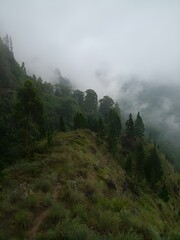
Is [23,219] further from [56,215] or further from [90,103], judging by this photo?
[90,103]

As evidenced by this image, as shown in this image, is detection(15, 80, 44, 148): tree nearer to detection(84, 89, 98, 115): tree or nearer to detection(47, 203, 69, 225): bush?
detection(47, 203, 69, 225): bush

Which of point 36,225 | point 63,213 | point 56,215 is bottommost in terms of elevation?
point 36,225

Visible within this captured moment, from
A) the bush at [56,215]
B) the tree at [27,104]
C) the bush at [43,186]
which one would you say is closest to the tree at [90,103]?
the tree at [27,104]

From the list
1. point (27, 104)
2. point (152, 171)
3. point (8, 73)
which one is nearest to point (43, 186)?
point (27, 104)

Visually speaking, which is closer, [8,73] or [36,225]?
[36,225]

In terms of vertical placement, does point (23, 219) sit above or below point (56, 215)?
below

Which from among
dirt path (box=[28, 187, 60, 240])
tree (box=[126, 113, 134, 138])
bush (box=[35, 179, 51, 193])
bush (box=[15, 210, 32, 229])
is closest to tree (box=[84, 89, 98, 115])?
tree (box=[126, 113, 134, 138])

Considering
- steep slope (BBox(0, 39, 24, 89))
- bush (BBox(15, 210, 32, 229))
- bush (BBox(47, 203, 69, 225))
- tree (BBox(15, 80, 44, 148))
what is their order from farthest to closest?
steep slope (BBox(0, 39, 24, 89)) → tree (BBox(15, 80, 44, 148)) → bush (BBox(15, 210, 32, 229)) → bush (BBox(47, 203, 69, 225))

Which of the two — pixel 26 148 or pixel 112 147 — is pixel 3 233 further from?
pixel 112 147

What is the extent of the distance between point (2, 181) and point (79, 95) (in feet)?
541

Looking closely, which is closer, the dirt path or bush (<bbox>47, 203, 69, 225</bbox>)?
the dirt path

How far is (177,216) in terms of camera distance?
64562 mm

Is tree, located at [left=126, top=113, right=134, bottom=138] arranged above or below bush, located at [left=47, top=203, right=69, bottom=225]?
above

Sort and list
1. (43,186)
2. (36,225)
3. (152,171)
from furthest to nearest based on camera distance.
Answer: (152,171) < (43,186) < (36,225)
